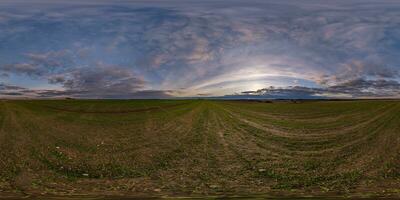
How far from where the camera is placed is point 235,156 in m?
22.3

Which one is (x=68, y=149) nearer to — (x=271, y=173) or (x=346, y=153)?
(x=271, y=173)

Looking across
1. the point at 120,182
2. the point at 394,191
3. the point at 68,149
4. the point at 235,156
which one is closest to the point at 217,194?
the point at 120,182

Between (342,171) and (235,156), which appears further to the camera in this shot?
(235,156)

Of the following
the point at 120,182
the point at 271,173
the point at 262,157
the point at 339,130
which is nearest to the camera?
the point at 120,182

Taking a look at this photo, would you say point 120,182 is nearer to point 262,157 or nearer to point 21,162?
point 21,162

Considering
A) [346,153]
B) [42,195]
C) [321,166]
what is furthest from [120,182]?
[346,153]

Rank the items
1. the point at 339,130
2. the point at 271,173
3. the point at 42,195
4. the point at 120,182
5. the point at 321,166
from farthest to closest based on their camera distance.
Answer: the point at 339,130 → the point at 321,166 → the point at 271,173 → the point at 120,182 → the point at 42,195

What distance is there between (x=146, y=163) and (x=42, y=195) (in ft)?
23.1

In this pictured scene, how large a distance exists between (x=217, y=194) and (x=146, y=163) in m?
6.92

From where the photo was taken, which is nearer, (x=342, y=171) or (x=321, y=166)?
(x=342, y=171)

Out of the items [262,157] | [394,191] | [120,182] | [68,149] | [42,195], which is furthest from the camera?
[68,149]

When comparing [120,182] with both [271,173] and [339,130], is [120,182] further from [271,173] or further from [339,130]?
[339,130]

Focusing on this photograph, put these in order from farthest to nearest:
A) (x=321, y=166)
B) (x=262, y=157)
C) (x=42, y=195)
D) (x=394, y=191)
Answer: (x=262, y=157), (x=321, y=166), (x=394, y=191), (x=42, y=195)

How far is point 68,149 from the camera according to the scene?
24234 millimetres
